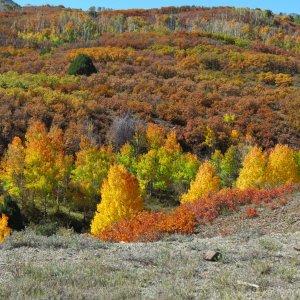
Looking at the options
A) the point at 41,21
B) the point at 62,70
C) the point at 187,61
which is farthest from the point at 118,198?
the point at 41,21

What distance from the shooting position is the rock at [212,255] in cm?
925

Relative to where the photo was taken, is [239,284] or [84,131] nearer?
[239,284]

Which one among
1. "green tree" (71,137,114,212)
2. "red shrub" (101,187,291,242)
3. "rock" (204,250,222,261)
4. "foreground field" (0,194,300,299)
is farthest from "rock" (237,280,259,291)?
"green tree" (71,137,114,212)

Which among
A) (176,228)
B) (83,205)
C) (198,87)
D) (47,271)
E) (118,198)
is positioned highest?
(198,87)

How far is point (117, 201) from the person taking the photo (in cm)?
2777

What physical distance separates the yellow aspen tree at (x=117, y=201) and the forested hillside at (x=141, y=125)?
72 millimetres

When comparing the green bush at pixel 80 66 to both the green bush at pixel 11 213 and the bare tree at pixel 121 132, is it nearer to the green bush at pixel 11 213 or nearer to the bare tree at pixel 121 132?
the bare tree at pixel 121 132

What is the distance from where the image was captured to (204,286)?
7391mm

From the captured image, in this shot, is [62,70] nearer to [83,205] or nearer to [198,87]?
[198,87]

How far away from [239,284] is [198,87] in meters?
65.4

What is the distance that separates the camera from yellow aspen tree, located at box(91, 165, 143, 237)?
89.6 feet

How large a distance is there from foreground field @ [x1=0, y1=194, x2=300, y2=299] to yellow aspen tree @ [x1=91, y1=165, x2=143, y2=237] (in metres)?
16.0

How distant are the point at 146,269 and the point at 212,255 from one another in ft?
5.13

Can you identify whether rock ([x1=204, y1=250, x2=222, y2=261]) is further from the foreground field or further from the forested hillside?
the forested hillside
